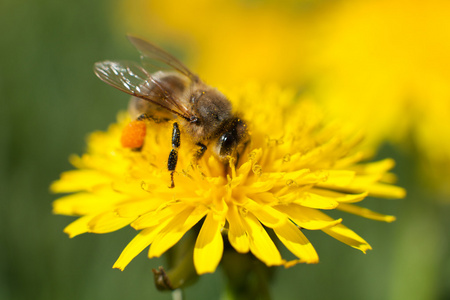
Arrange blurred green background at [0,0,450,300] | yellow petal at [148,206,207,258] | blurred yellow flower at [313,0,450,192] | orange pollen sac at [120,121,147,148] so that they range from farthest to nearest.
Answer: blurred yellow flower at [313,0,450,192], blurred green background at [0,0,450,300], orange pollen sac at [120,121,147,148], yellow petal at [148,206,207,258]

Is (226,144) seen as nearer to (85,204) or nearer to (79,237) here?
(85,204)

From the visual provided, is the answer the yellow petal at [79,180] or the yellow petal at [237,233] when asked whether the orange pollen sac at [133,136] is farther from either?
the yellow petal at [237,233]

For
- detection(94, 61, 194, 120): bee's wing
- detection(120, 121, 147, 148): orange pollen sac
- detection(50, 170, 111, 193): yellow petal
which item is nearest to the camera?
detection(94, 61, 194, 120): bee's wing

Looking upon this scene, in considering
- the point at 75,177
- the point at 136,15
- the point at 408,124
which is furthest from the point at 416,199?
the point at 136,15

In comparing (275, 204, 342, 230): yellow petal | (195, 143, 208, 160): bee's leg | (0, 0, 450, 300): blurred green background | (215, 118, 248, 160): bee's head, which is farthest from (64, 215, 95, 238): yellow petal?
(0, 0, 450, 300): blurred green background

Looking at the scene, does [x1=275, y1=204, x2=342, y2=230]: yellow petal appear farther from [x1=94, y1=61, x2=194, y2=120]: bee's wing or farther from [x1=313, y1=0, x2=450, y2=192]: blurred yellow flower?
[x1=313, y1=0, x2=450, y2=192]: blurred yellow flower

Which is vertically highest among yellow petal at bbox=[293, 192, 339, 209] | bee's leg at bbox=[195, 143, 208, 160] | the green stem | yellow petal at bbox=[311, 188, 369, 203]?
bee's leg at bbox=[195, 143, 208, 160]

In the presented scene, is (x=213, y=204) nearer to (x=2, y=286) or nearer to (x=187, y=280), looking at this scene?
(x=187, y=280)
